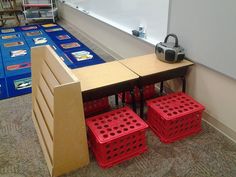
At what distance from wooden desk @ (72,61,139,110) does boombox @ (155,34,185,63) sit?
0.32m

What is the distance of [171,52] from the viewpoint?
173 centimetres

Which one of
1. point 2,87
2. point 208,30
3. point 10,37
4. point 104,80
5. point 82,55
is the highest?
point 208,30

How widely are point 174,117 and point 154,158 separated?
1.00 feet

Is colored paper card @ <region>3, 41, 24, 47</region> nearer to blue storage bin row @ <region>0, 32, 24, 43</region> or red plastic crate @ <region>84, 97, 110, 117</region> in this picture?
blue storage bin row @ <region>0, 32, 24, 43</region>

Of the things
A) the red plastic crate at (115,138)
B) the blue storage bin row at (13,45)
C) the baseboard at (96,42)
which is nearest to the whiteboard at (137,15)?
the baseboard at (96,42)

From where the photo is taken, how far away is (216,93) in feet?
5.42

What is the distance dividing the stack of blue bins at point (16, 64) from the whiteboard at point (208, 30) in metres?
1.61

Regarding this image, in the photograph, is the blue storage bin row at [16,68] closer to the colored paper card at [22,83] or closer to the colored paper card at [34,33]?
the colored paper card at [22,83]

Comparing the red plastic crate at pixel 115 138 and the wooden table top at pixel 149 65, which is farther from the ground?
the wooden table top at pixel 149 65

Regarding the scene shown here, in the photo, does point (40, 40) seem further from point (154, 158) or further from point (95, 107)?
point (154, 158)

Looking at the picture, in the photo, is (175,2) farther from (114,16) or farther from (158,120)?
(114,16)

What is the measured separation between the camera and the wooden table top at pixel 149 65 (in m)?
1.70

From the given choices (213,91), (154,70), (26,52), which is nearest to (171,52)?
(154,70)

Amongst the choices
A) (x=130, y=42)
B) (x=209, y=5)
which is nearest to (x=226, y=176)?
(x=209, y=5)
